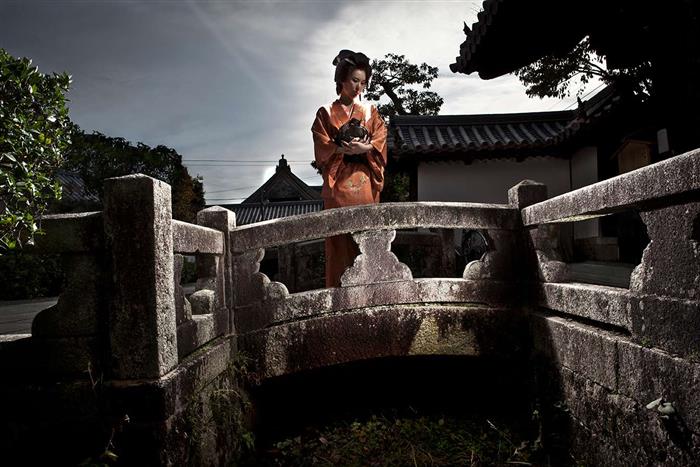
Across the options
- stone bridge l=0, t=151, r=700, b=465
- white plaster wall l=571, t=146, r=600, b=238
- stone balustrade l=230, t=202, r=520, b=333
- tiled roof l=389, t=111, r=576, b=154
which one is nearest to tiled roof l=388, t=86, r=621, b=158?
tiled roof l=389, t=111, r=576, b=154

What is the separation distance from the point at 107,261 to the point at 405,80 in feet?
71.0

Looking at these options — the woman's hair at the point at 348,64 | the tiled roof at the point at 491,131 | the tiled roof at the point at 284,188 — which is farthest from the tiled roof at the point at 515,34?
the tiled roof at the point at 284,188

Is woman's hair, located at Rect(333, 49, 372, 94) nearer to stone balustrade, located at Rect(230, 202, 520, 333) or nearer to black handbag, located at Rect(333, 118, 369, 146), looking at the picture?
black handbag, located at Rect(333, 118, 369, 146)

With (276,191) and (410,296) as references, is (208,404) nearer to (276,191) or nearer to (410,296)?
(410,296)

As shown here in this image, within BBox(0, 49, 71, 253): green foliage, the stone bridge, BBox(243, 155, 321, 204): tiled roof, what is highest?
BBox(243, 155, 321, 204): tiled roof

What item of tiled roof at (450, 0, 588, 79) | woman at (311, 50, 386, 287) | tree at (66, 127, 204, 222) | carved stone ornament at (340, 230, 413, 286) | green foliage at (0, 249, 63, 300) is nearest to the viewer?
carved stone ornament at (340, 230, 413, 286)

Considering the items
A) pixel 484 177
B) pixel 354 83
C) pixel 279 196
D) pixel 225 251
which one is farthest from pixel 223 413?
pixel 279 196

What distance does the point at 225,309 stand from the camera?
3.95m

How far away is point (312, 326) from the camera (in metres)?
4.06

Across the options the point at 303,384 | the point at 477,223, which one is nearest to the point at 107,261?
the point at 303,384

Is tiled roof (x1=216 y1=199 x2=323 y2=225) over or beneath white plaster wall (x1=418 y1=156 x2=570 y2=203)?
over

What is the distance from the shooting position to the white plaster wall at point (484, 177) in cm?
1066

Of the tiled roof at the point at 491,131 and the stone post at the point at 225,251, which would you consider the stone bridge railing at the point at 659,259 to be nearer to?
the stone post at the point at 225,251

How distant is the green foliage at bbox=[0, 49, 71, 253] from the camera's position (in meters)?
2.46
